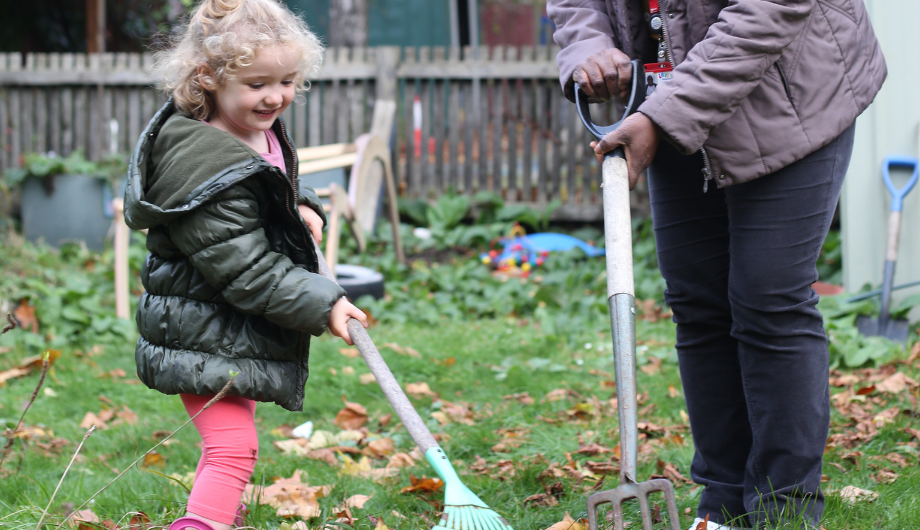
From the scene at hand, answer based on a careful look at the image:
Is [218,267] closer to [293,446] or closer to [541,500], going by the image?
[541,500]

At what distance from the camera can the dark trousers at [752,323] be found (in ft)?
6.17

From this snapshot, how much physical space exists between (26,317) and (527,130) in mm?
4446

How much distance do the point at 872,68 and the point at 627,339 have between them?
90cm

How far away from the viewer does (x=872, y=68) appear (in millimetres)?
1911

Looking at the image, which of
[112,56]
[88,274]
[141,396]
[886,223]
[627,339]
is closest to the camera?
[627,339]

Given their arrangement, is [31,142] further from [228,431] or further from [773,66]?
[773,66]

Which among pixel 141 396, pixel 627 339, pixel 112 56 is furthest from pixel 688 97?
pixel 112 56

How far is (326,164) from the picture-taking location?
5504mm

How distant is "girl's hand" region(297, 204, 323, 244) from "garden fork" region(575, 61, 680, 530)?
0.89 metres

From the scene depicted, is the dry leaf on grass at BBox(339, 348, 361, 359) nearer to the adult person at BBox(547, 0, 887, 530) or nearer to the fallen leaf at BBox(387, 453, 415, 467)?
the fallen leaf at BBox(387, 453, 415, 467)

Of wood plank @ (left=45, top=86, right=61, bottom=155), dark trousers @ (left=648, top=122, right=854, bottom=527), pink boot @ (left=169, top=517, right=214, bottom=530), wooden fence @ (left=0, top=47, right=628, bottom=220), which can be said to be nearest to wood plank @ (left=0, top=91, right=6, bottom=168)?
wooden fence @ (left=0, top=47, right=628, bottom=220)

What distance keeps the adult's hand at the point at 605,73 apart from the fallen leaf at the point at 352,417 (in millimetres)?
1903

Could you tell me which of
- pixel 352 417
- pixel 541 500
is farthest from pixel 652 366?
pixel 541 500

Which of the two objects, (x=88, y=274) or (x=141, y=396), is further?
(x=88, y=274)
